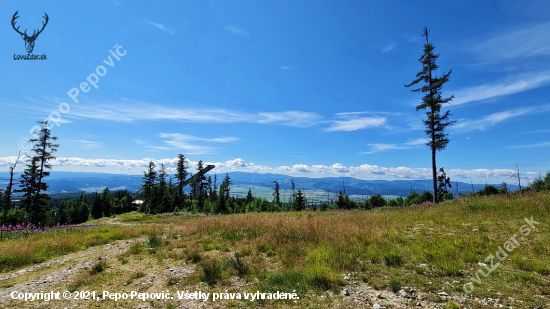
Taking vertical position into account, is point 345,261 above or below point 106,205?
above

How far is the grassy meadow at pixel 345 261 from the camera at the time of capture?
506 cm

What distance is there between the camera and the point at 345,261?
668 cm

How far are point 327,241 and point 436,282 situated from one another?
391 centimetres

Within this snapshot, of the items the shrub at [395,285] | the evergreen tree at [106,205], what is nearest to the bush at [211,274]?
the shrub at [395,285]

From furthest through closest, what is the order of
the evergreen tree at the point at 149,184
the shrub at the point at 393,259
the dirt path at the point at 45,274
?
the evergreen tree at the point at 149,184
the shrub at the point at 393,259
the dirt path at the point at 45,274

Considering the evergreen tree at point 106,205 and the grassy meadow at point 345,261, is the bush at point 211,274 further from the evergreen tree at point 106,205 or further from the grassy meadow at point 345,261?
the evergreen tree at point 106,205

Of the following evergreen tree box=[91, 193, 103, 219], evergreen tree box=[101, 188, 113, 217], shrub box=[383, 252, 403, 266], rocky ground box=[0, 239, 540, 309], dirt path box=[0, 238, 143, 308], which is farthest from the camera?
evergreen tree box=[101, 188, 113, 217]

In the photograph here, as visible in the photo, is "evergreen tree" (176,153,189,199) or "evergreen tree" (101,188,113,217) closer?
"evergreen tree" (176,153,189,199)

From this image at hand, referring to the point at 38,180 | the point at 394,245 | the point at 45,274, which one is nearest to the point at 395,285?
the point at 394,245

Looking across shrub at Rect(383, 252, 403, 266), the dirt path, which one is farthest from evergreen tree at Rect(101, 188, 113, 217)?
shrub at Rect(383, 252, 403, 266)

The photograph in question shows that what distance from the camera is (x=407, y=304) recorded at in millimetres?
4492

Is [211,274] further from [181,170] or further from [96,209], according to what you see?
[96,209]

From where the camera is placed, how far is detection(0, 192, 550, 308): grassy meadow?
506cm

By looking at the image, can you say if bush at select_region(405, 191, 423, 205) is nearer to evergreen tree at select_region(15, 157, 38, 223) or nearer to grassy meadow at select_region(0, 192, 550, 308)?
grassy meadow at select_region(0, 192, 550, 308)
